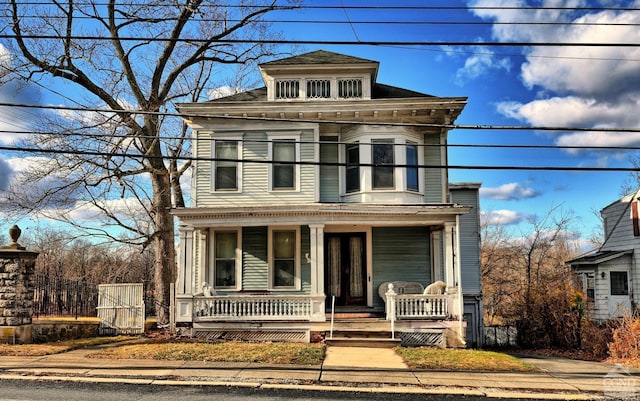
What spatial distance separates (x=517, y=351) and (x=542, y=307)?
167 cm

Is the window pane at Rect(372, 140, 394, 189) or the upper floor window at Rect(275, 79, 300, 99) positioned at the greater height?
the upper floor window at Rect(275, 79, 300, 99)

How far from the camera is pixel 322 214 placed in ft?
46.3

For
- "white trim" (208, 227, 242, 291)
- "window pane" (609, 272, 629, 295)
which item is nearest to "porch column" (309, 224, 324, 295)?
"white trim" (208, 227, 242, 291)

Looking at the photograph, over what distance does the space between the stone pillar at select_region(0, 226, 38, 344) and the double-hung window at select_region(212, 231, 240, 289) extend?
5.06m

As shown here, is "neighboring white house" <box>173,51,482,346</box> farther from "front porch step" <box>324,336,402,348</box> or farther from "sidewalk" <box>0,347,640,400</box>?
"sidewalk" <box>0,347,640,400</box>

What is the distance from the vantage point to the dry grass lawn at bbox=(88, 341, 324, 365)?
10.6 metres

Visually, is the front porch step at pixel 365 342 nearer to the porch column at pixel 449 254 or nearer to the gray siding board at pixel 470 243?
the porch column at pixel 449 254

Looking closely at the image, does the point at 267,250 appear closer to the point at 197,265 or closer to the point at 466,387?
the point at 197,265

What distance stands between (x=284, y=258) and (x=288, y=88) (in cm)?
553

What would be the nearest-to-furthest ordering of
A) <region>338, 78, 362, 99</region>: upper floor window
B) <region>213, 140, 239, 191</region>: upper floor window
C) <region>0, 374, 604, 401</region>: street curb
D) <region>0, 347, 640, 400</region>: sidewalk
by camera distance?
<region>0, 374, 604, 401</region>: street curb < <region>0, 347, 640, 400</region>: sidewalk < <region>213, 140, 239, 191</region>: upper floor window < <region>338, 78, 362, 99</region>: upper floor window

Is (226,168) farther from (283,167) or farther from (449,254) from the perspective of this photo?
(449,254)

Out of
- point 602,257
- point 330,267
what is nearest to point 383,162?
point 330,267

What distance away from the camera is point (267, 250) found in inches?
620

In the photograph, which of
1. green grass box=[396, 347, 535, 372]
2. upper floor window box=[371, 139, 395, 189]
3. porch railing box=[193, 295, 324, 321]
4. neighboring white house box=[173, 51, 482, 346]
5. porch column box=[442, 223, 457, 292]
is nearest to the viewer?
green grass box=[396, 347, 535, 372]
